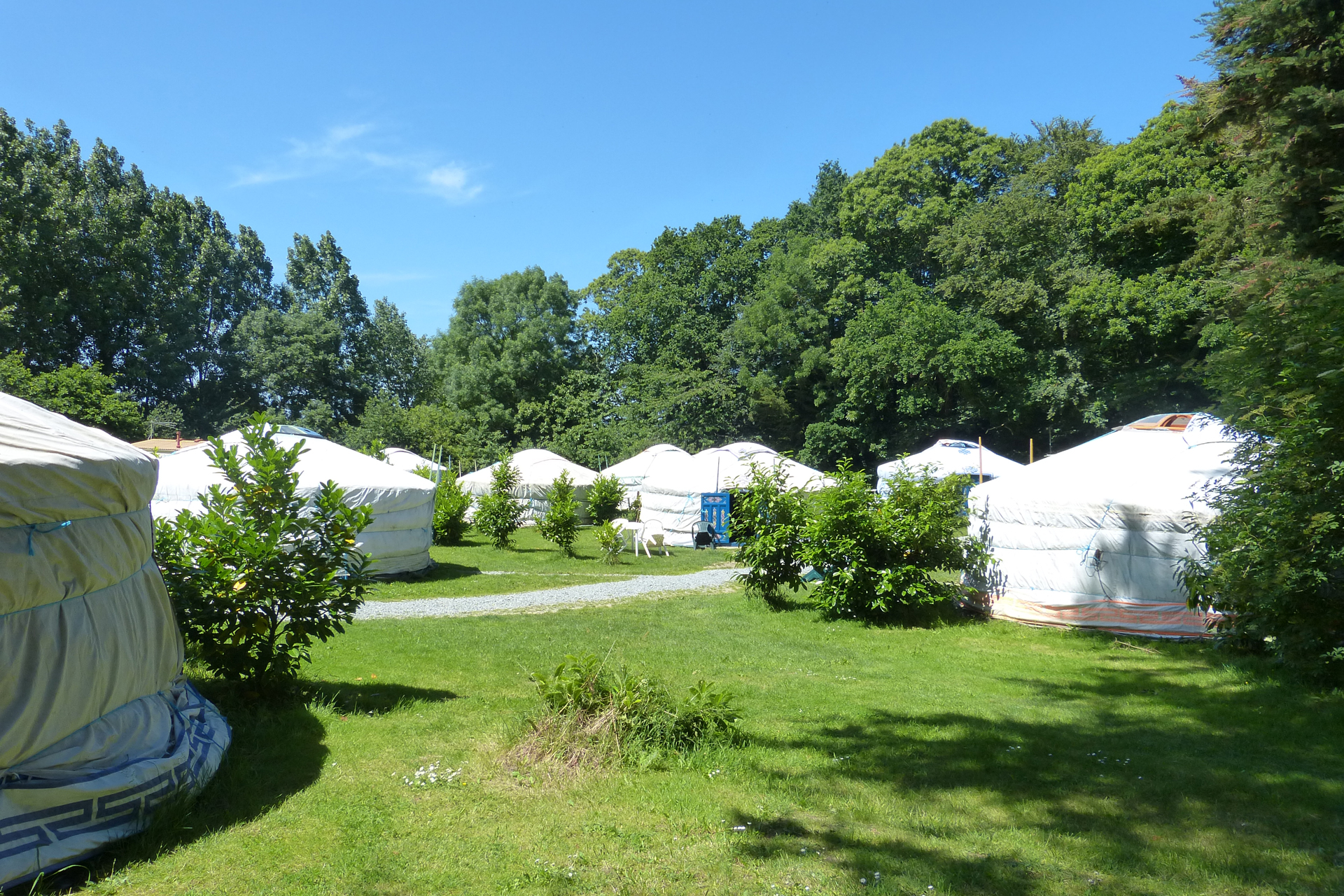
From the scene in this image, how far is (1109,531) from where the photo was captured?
958 centimetres

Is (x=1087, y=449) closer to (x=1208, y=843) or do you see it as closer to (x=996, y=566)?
(x=996, y=566)

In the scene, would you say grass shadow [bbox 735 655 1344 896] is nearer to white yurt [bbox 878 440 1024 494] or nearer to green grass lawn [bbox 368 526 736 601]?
green grass lawn [bbox 368 526 736 601]

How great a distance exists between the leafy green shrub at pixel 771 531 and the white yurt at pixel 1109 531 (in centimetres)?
253

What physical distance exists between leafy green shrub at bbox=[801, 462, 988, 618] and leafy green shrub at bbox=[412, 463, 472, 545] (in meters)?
11.2

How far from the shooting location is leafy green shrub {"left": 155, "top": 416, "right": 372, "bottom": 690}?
5.18 m

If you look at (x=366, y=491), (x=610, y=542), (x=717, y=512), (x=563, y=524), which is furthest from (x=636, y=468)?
(x=366, y=491)

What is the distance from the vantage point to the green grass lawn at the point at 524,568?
13188 mm

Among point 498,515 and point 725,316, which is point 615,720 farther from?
point 725,316

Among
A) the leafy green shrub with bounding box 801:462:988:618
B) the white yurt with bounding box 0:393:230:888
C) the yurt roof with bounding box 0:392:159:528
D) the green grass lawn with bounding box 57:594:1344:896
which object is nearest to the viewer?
the white yurt with bounding box 0:393:230:888

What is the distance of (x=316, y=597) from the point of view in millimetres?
5363

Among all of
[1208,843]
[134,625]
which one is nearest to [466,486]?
[134,625]

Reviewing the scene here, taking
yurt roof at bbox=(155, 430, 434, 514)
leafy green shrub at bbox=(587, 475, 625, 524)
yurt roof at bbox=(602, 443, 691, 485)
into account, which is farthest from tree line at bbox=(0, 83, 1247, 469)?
yurt roof at bbox=(155, 430, 434, 514)

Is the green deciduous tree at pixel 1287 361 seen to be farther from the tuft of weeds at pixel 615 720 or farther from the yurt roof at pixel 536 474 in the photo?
the yurt roof at pixel 536 474

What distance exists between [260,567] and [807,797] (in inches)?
143
